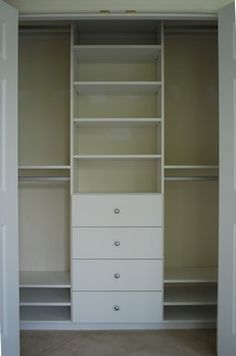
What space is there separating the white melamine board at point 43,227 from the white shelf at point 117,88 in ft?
3.07

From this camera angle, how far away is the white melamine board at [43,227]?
299 cm

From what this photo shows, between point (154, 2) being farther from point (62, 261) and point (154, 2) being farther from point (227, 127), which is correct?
point (62, 261)

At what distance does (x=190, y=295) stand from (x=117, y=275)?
0.68m

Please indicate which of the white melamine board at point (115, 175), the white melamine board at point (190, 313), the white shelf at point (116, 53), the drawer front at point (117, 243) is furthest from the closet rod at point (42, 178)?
the white melamine board at point (190, 313)

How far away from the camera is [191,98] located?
297 centimetres

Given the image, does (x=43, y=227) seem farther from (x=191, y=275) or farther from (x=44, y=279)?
(x=191, y=275)

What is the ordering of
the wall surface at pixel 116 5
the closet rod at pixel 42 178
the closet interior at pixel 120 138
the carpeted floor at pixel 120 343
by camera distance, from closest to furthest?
the wall surface at pixel 116 5
the carpeted floor at pixel 120 343
the closet rod at pixel 42 178
the closet interior at pixel 120 138

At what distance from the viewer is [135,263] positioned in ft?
8.26

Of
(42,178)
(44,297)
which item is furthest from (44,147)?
(44,297)

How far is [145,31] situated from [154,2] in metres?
0.78

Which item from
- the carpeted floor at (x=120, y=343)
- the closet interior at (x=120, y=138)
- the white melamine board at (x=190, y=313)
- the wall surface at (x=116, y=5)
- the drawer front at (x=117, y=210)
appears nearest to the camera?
the wall surface at (x=116, y=5)

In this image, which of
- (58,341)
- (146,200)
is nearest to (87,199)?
(146,200)

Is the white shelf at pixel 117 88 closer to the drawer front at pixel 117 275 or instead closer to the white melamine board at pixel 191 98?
the white melamine board at pixel 191 98

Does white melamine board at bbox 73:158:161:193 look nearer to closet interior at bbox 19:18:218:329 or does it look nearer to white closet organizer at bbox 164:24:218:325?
closet interior at bbox 19:18:218:329
